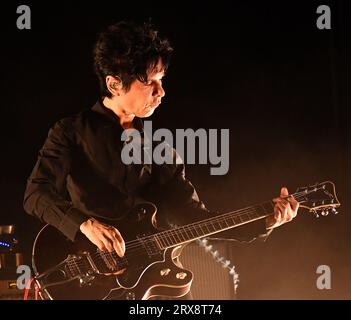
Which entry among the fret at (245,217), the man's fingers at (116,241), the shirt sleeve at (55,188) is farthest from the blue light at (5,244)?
the fret at (245,217)

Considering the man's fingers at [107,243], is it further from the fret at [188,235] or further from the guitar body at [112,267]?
the fret at [188,235]

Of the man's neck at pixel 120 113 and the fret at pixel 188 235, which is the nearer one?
the fret at pixel 188 235

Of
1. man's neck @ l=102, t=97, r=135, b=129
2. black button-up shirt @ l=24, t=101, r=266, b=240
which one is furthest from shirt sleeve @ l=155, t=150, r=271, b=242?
man's neck @ l=102, t=97, r=135, b=129

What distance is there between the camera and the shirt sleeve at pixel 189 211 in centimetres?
254

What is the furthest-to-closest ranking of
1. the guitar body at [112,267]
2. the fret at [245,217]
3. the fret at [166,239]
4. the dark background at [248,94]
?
the dark background at [248,94], the fret at [245,217], the fret at [166,239], the guitar body at [112,267]

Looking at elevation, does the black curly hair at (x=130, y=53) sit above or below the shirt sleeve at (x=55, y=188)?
above

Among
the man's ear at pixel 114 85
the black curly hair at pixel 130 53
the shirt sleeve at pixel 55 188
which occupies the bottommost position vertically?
the shirt sleeve at pixel 55 188

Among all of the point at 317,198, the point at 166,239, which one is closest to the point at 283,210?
the point at 317,198

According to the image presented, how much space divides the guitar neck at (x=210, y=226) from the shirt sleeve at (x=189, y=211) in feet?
0.15

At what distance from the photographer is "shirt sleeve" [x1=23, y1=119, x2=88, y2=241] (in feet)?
7.62

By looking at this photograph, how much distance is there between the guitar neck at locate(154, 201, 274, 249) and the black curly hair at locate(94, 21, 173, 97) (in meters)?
0.72

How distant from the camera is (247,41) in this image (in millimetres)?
3182

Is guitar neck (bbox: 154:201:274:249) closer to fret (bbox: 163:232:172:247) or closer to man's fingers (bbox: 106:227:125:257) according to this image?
fret (bbox: 163:232:172:247)
